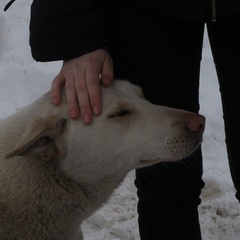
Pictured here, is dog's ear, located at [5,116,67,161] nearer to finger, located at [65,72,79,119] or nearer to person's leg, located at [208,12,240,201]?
finger, located at [65,72,79,119]

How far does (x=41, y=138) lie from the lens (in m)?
2.31

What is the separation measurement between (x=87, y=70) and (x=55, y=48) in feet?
0.57

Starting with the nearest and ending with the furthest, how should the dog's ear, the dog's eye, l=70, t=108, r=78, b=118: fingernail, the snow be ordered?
1. the dog's ear
2. l=70, t=108, r=78, b=118: fingernail
3. the dog's eye
4. the snow

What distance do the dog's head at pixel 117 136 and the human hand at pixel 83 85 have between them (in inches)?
2.7

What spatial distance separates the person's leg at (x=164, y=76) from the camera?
7.98 feet

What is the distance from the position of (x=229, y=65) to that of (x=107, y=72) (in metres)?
0.62

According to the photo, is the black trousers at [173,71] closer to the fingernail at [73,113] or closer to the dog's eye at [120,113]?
the dog's eye at [120,113]

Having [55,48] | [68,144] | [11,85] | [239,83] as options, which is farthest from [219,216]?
[11,85]

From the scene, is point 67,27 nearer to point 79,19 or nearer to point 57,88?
point 79,19

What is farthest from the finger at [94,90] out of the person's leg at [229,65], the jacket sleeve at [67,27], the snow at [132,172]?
the snow at [132,172]

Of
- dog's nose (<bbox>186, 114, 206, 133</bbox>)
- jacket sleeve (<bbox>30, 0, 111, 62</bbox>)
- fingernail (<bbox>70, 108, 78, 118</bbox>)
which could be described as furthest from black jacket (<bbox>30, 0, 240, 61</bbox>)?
dog's nose (<bbox>186, 114, 206, 133</bbox>)

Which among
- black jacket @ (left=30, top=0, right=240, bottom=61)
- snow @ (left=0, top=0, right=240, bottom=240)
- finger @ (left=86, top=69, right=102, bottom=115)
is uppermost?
black jacket @ (left=30, top=0, right=240, bottom=61)

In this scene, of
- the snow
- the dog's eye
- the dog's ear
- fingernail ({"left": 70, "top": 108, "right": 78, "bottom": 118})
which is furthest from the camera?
the snow

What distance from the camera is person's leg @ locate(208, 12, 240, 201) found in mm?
2471
